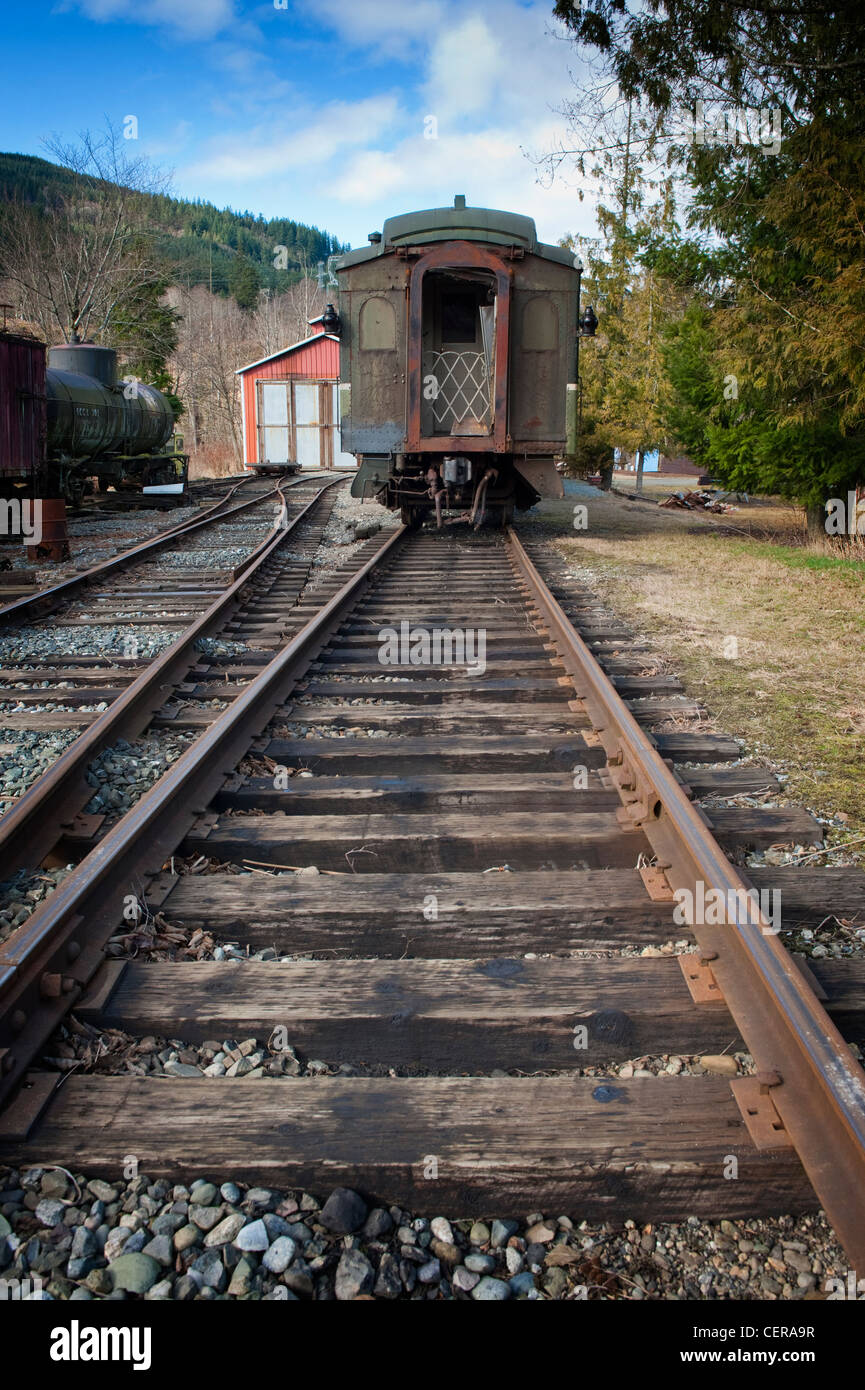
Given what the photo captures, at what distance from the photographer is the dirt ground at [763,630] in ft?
14.2

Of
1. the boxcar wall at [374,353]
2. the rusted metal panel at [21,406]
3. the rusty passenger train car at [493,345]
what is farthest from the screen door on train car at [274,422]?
the boxcar wall at [374,353]

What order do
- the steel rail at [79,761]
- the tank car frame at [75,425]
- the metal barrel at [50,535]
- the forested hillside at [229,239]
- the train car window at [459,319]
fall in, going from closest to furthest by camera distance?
1. the steel rail at [79,761]
2. the metal barrel at [50,535]
3. the train car window at [459,319]
4. the tank car frame at [75,425]
5. the forested hillside at [229,239]

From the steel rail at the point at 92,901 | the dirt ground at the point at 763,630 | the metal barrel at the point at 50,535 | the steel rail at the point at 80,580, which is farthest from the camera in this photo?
the metal barrel at the point at 50,535

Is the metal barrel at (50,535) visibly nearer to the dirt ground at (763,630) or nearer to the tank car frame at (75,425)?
the tank car frame at (75,425)

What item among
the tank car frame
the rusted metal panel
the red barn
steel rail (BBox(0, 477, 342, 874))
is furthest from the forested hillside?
steel rail (BBox(0, 477, 342, 874))

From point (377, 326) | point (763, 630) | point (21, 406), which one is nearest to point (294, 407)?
point (21, 406)

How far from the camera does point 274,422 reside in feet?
122

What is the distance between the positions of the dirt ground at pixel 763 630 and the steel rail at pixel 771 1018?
0.76 m

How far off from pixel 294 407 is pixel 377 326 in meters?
26.8

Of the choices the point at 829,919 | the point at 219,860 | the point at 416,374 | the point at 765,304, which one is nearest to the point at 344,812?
the point at 219,860

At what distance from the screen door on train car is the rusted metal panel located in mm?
23394

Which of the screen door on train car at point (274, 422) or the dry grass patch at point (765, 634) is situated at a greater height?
the screen door on train car at point (274, 422)

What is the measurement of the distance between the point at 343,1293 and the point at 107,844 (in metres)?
1.61

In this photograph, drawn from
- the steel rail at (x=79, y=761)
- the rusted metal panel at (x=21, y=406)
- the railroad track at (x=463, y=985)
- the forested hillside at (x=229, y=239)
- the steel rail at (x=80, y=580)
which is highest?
the forested hillside at (x=229, y=239)
